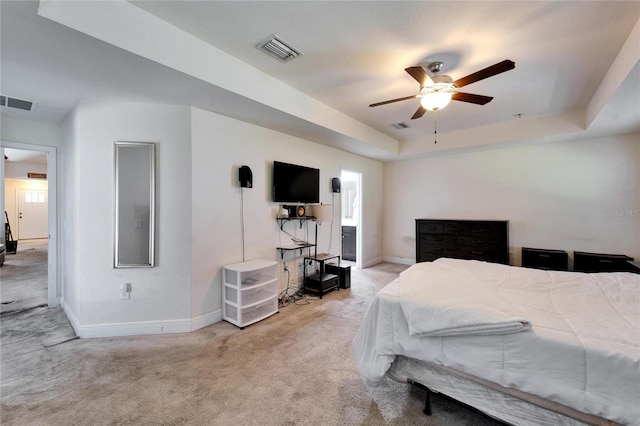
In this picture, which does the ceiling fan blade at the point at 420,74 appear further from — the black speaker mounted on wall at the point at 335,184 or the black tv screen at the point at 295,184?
the black speaker mounted on wall at the point at 335,184

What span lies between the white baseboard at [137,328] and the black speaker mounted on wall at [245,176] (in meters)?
1.57

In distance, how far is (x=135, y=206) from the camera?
279cm

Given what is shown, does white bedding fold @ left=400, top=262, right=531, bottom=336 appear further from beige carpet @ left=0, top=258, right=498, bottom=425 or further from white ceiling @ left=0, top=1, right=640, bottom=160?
white ceiling @ left=0, top=1, right=640, bottom=160

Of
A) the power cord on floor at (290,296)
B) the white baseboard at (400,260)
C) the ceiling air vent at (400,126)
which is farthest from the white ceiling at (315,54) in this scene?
the white baseboard at (400,260)

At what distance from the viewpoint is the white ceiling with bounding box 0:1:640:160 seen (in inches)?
70.8

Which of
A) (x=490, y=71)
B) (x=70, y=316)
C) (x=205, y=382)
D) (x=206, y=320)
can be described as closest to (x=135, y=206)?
(x=206, y=320)

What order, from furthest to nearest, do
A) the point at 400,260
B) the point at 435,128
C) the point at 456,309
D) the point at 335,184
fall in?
the point at 400,260 → the point at 335,184 → the point at 435,128 → the point at 456,309

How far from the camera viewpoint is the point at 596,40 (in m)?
2.16

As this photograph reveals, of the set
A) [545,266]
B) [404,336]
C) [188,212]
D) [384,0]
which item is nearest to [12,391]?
[188,212]

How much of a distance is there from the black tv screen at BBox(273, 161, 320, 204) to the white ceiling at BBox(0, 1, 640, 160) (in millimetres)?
627

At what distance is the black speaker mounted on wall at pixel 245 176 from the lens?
10.4ft

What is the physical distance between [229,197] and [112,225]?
3.93 feet

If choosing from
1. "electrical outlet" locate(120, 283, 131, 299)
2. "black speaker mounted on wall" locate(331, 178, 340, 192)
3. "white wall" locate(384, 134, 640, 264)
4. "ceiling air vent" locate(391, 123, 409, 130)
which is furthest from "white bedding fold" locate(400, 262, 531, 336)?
"white wall" locate(384, 134, 640, 264)

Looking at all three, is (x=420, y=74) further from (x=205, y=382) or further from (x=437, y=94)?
(x=205, y=382)
